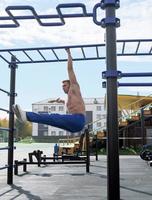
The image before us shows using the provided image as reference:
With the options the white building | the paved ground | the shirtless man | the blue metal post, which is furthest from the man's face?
the white building

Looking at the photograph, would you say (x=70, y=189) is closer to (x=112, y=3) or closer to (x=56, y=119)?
(x=56, y=119)

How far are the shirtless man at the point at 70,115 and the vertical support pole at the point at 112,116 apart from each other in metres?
1.92


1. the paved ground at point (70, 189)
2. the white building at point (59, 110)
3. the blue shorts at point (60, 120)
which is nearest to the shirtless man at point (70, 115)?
the blue shorts at point (60, 120)

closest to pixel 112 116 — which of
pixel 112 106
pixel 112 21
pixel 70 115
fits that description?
pixel 112 106

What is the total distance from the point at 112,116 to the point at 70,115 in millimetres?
2166

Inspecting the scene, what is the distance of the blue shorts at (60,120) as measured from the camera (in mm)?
5641

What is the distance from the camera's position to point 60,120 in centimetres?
562

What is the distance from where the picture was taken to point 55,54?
6996mm

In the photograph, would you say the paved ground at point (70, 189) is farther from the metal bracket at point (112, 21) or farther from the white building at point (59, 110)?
the white building at point (59, 110)

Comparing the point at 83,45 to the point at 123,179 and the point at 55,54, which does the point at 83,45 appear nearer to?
the point at 55,54

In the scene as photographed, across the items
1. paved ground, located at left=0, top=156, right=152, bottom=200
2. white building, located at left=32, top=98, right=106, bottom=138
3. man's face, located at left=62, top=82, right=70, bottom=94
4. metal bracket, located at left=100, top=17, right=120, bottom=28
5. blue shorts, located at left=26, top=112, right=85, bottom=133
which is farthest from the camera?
white building, located at left=32, top=98, right=106, bottom=138

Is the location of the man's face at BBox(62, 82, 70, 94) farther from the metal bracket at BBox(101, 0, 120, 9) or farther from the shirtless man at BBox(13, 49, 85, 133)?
the metal bracket at BBox(101, 0, 120, 9)

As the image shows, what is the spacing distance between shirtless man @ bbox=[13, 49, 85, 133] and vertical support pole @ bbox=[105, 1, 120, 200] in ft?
6.31

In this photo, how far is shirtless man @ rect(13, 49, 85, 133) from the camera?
18.5 feet
